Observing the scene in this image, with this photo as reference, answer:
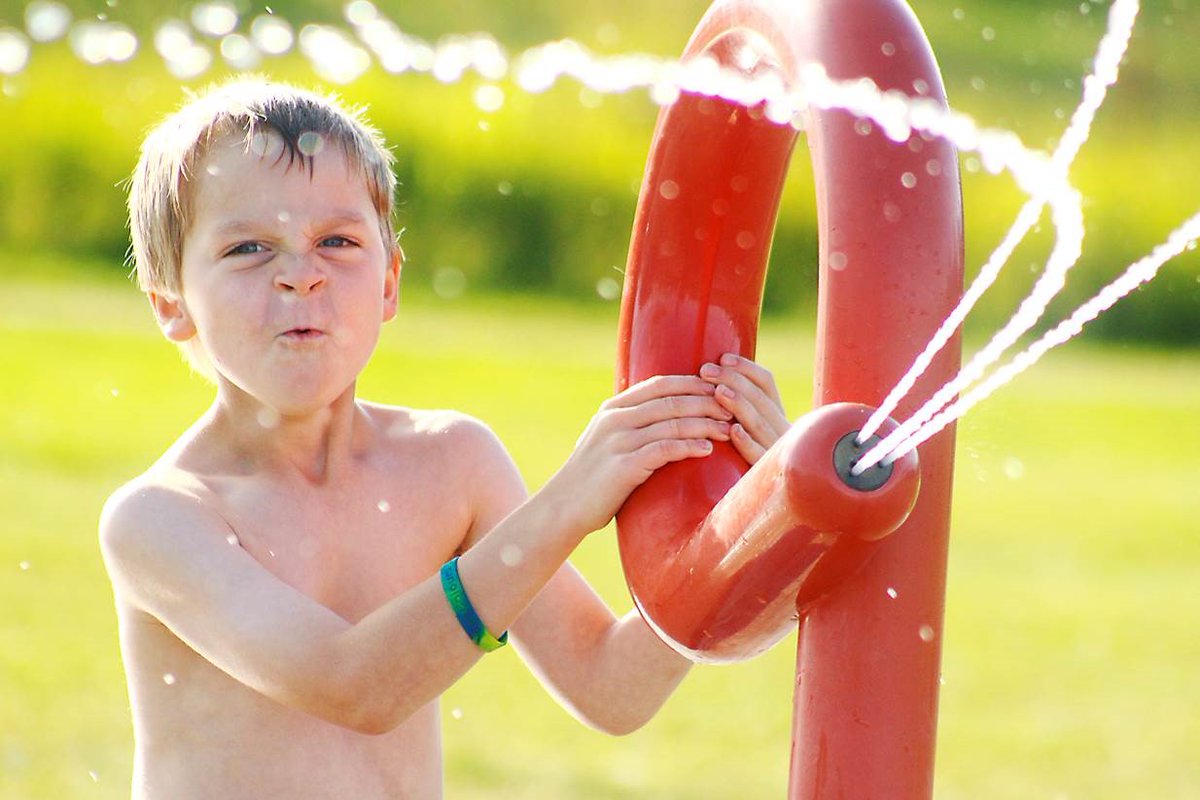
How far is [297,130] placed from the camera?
160 centimetres

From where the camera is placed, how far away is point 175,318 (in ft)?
5.42

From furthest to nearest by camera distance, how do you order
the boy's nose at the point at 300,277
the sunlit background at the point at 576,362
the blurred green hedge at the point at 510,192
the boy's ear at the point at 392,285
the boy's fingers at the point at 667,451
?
1. the blurred green hedge at the point at 510,192
2. the sunlit background at the point at 576,362
3. the boy's ear at the point at 392,285
4. the boy's nose at the point at 300,277
5. the boy's fingers at the point at 667,451

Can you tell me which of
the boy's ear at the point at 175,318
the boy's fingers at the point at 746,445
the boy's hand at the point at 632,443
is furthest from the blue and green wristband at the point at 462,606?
the boy's ear at the point at 175,318

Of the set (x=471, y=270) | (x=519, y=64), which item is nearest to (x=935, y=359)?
(x=471, y=270)

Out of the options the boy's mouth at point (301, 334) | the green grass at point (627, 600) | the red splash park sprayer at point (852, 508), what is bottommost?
the red splash park sprayer at point (852, 508)

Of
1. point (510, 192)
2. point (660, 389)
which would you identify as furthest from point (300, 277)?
point (510, 192)

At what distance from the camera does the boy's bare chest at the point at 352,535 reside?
1598 mm

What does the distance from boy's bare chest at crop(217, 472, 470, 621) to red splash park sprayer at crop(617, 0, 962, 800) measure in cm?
54

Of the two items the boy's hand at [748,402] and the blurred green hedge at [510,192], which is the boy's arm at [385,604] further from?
the blurred green hedge at [510,192]

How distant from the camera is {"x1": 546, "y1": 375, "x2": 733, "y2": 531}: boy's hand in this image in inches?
48.4

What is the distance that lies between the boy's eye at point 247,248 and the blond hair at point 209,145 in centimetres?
8

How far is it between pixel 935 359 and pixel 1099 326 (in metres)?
11.6

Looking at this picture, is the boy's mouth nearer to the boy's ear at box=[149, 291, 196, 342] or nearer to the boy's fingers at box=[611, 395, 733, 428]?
the boy's ear at box=[149, 291, 196, 342]

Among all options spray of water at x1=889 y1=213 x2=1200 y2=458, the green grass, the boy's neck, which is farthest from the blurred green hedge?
spray of water at x1=889 y1=213 x2=1200 y2=458
